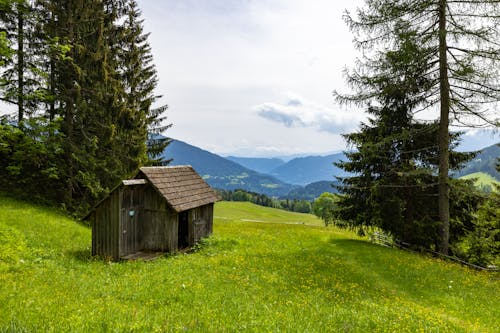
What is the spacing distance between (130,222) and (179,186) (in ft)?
12.9

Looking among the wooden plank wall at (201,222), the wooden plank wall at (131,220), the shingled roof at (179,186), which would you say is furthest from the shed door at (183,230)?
the wooden plank wall at (131,220)

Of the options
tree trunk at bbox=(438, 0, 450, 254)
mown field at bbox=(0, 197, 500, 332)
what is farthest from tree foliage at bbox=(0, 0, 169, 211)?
tree trunk at bbox=(438, 0, 450, 254)

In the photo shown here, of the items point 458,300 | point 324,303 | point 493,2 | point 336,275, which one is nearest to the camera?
point 324,303

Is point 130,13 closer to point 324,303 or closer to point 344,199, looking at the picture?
point 344,199

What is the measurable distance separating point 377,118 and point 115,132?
20.5m

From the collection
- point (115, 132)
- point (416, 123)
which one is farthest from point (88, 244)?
point (416, 123)

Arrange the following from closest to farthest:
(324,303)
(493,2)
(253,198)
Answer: (324,303) → (493,2) → (253,198)

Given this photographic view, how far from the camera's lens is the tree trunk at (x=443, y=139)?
18438 mm

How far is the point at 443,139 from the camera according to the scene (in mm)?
19219

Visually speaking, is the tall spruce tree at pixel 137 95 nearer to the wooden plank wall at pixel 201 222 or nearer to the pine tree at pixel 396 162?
A: the wooden plank wall at pixel 201 222

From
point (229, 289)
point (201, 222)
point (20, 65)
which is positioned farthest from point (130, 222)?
point (20, 65)

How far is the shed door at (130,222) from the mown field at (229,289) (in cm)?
197

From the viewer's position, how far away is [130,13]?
28578 mm

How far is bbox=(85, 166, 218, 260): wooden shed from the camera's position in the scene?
16.9 meters
